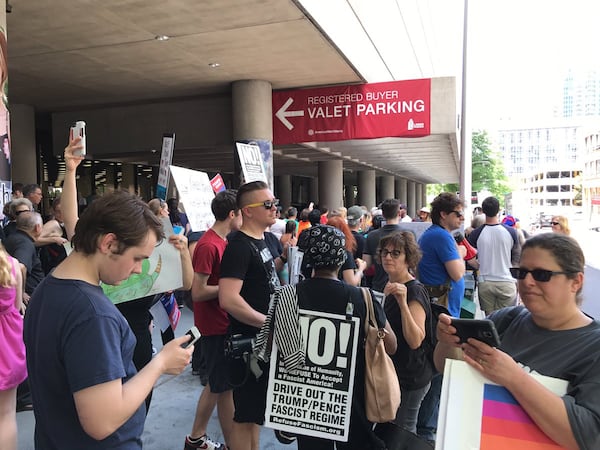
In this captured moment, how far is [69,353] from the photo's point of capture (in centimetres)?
146

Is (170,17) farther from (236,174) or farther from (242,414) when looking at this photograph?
(242,414)

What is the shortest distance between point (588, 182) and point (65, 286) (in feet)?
324

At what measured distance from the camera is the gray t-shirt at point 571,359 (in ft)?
4.76

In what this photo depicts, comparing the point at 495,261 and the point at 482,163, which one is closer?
the point at 495,261

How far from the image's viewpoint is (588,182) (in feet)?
275

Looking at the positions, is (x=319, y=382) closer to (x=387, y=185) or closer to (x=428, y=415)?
(x=428, y=415)

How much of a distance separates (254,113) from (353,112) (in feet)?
7.87

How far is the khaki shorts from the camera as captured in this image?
582 cm

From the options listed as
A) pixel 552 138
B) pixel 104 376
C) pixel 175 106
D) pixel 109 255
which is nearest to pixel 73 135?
pixel 109 255

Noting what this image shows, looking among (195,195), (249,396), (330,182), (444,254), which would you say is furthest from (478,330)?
(330,182)

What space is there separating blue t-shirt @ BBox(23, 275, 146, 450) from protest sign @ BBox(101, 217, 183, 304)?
3.96 ft

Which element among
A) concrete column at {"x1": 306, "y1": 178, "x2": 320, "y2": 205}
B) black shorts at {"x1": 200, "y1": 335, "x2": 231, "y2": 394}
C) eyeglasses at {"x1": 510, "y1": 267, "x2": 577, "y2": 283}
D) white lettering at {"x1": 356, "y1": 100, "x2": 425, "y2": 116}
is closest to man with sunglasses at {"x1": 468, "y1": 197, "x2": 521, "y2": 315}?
black shorts at {"x1": 200, "y1": 335, "x2": 231, "y2": 394}

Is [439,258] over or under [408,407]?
over

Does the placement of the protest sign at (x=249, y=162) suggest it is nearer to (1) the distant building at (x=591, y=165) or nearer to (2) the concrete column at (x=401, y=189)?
(2) the concrete column at (x=401, y=189)
